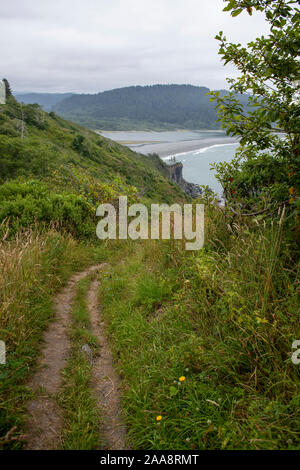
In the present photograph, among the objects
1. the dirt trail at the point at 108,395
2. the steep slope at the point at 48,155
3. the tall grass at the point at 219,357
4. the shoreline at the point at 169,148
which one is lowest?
the dirt trail at the point at 108,395

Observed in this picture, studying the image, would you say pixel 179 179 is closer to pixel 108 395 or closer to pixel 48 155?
pixel 48 155

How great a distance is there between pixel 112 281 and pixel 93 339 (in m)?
1.74

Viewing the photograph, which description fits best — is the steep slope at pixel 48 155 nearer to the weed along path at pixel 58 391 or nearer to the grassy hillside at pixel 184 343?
the grassy hillside at pixel 184 343

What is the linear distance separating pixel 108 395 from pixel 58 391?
21.1 inches

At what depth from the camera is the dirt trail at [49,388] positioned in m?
2.55

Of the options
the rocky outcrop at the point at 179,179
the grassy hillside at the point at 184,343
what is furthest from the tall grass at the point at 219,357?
the rocky outcrop at the point at 179,179

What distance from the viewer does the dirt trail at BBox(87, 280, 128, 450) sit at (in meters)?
2.72

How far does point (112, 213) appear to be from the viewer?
10891mm

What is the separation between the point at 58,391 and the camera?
3070 millimetres

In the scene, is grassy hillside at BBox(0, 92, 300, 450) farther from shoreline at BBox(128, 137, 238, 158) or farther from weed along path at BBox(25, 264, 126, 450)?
shoreline at BBox(128, 137, 238, 158)

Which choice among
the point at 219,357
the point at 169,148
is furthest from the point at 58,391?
the point at 169,148

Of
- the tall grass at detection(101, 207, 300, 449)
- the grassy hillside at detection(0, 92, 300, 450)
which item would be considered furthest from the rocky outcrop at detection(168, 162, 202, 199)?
the tall grass at detection(101, 207, 300, 449)
